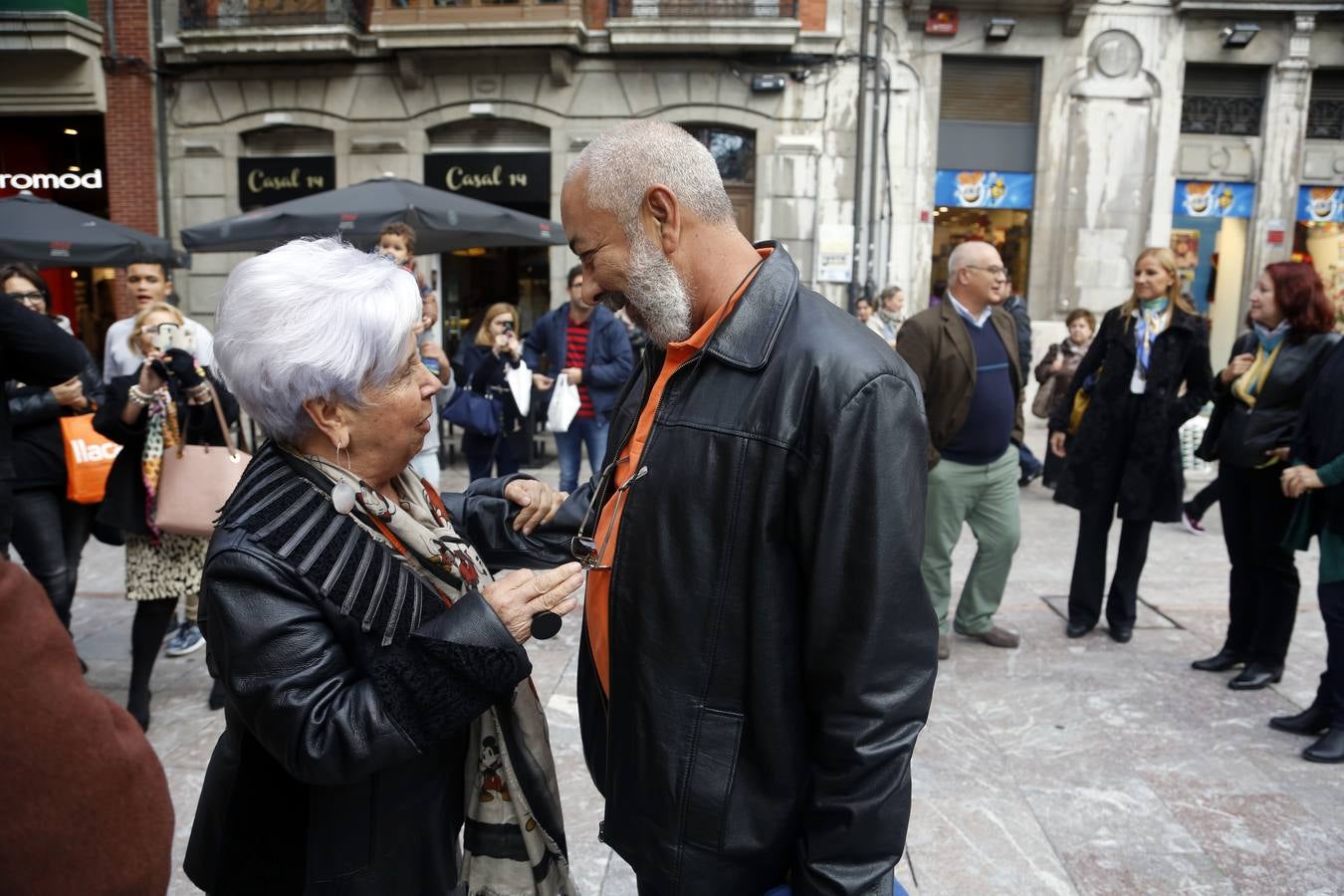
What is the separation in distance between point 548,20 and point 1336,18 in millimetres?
11069

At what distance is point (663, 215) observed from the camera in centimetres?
175

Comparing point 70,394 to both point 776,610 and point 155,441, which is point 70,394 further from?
point 776,610

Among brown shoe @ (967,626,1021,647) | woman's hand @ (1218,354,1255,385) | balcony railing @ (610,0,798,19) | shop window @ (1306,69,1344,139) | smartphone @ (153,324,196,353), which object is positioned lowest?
brown shoe @ (967,626,1021,647)

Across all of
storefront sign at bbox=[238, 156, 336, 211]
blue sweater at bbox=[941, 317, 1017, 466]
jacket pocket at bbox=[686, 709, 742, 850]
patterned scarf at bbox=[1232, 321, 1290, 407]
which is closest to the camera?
jacket pocket at bbox=[686, 709, 742, 850]

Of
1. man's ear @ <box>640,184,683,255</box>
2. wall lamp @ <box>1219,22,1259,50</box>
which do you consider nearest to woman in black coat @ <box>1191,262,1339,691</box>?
man's ear @ <box>640,184,683,255</box>

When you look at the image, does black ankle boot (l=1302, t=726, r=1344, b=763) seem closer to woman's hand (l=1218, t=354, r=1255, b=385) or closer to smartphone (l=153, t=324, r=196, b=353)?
woman's hand (l=1218, t=354, r=1255, b=385)

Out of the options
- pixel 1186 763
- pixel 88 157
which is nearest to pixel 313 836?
pixel 1186 763

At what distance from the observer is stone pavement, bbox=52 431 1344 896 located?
9.93 feet

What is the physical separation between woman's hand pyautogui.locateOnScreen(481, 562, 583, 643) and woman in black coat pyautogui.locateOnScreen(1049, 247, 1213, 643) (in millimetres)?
3977

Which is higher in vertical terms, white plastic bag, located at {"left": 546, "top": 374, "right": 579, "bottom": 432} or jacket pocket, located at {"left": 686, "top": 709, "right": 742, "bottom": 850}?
jacket pocket, located at {"left": 686, "top": 709, "right": 742, "bottom": 850}

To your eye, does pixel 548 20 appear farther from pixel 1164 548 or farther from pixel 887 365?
pixel 887 365

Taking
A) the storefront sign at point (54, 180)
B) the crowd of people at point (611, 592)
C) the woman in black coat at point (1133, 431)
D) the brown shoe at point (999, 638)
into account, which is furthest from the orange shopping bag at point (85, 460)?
the storefront sign at point (54, 180)

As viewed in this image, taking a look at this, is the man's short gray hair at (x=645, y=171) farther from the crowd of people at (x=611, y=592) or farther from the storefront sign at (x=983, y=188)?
the storefront sign at (x=983, y=188)

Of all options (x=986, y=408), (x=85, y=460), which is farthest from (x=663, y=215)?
(x=85, y=460)
